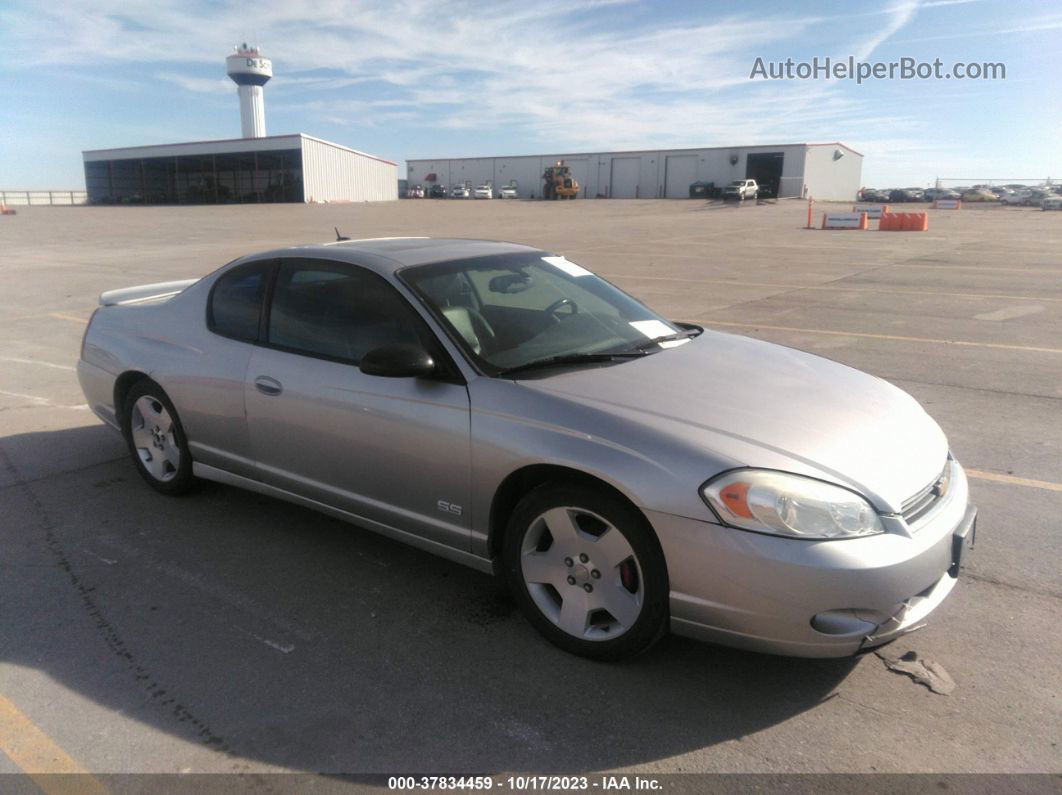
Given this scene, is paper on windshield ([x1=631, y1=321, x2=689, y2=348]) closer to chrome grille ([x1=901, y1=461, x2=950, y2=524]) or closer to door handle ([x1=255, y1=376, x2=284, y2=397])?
chrome grille ([x1=901, y1=461, x2=950, y2=524])

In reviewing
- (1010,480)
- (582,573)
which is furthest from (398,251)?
(1010,480)

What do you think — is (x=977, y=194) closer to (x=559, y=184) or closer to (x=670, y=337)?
(x=559, y=184)

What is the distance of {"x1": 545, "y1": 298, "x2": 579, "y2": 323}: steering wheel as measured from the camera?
12.8ft

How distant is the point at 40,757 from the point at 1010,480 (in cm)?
493

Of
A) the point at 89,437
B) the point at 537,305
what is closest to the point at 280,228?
the point at 89,437

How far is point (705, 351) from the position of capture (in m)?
3.78

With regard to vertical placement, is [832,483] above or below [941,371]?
above

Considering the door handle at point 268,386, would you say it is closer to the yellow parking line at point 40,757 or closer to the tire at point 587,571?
the tire at point 587,571

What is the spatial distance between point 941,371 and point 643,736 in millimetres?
6213

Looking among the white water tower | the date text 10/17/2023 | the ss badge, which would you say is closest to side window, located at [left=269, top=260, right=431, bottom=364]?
the ss badge

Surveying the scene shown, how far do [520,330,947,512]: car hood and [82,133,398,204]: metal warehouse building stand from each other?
2511 inches

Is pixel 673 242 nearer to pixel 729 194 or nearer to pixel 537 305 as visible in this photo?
pixel 537 305

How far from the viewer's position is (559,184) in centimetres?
6950

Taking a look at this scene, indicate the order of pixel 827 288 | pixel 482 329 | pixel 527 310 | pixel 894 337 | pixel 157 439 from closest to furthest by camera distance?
pixel 482 329
pixel 527 310
pixel 157 439
pixel 894 337
pixel 827 288
